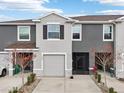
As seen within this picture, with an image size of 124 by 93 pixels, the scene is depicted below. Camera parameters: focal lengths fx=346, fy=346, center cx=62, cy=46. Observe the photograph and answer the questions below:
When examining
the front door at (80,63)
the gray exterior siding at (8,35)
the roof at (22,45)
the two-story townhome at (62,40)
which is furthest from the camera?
the front door at (80,63)

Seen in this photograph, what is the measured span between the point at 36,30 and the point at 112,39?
874cm

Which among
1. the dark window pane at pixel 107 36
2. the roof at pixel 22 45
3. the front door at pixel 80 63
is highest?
the dark window pane at pixel 107 36

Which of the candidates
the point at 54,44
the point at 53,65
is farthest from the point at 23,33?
the point at 53,65

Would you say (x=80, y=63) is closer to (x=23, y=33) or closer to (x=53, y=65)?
(x=53, y=65)

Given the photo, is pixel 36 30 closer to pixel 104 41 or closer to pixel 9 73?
pixel 9 73

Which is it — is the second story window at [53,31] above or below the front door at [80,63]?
above

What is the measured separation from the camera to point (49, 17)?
38.0 metres

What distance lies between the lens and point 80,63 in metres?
42.3

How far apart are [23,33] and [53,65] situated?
543 cm

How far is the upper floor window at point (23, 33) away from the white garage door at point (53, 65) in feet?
12.3

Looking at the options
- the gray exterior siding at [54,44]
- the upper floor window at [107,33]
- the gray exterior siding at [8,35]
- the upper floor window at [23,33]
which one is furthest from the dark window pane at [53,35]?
the upper floor window at [107,33]

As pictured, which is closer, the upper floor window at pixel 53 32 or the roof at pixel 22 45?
the upper floor window at pixel 53 32

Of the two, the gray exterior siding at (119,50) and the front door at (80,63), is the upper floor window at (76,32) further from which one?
the gray exterior siding at (119,50)

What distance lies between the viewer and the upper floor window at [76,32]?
39594 millimetres
